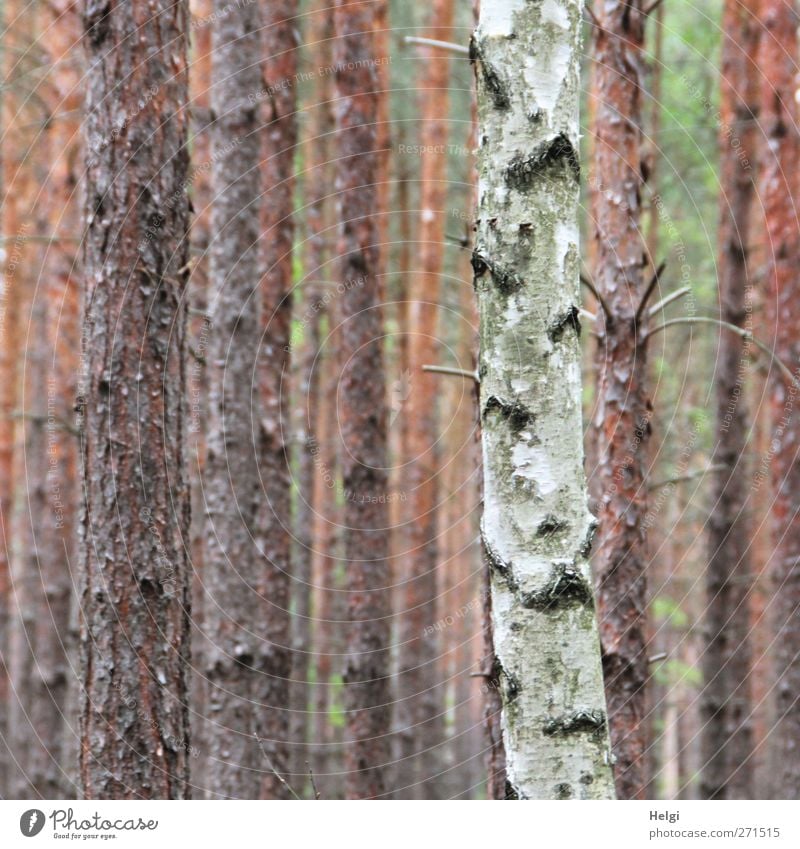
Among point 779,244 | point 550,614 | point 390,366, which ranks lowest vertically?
point 550,614

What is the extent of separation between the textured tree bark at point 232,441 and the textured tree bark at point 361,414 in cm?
112

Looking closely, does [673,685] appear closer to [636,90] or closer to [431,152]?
[431,152]

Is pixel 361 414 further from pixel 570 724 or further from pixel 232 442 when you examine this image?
pixel 570 724

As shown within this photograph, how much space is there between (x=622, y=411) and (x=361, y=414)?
348cm

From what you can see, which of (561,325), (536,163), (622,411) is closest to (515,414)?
(561,325)

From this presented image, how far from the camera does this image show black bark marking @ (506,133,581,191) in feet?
8.27

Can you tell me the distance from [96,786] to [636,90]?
438cm

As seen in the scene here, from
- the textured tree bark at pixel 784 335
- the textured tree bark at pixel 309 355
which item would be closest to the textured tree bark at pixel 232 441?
the textured tree bark at pixel 309 355

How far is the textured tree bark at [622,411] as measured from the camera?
189 inches

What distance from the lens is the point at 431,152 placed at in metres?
11.9

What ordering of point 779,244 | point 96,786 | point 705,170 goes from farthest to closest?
1. point 705,170
2. point 779,244
3. point 96,786

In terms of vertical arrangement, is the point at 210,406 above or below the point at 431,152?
below

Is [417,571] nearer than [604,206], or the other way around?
[604,206]

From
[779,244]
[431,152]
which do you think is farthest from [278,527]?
[431,152]
